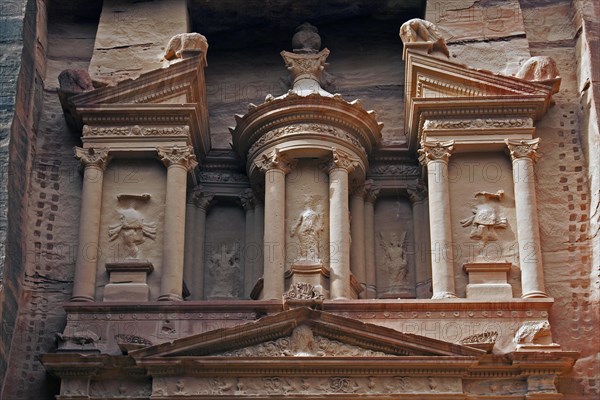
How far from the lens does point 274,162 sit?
2098cm

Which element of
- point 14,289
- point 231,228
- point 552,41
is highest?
point 552,41

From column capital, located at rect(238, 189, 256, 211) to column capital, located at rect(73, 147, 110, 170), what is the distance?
2040mm

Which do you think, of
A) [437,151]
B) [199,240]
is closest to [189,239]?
[199,240]

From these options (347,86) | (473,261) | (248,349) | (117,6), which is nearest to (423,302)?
(473,261)

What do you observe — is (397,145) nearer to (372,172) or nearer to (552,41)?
(372,172)

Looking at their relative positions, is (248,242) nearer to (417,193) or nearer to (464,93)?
(417,193)

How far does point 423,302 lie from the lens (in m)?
19.7

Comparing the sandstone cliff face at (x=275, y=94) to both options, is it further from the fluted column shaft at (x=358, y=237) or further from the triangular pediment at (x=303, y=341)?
the triangular pediment at (x=303, y=341)

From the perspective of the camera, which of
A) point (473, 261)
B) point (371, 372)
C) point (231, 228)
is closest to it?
point (371, 372)

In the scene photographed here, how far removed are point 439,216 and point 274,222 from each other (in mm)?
2204

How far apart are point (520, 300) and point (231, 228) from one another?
449 cm

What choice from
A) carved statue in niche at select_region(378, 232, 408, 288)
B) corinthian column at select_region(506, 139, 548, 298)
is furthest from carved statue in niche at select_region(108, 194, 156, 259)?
corinthian column at select_region(506, 139, 548, 298)

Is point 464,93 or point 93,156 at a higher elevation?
point 464,93

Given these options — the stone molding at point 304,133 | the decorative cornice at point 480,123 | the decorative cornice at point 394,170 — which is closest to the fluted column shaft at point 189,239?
the stone molding at point 304,133
